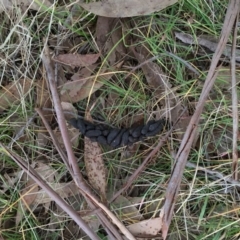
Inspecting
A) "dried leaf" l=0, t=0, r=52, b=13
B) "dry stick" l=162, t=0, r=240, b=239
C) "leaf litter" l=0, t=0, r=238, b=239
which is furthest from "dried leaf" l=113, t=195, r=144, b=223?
"dried leaf" l=0, t=0, r=52, b=13

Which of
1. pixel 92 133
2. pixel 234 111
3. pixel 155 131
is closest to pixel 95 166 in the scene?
pixel 92 133

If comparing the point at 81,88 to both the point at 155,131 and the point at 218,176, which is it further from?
the point at 218,176

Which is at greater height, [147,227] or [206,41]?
[206,41]

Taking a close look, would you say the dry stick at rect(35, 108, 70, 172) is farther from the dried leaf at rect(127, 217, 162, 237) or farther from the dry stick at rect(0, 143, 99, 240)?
the dried leaf at rect(127, 217, 162, 237)

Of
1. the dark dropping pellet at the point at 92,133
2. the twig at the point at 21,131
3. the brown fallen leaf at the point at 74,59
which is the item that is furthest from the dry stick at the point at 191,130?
the twig at the point at 21,131

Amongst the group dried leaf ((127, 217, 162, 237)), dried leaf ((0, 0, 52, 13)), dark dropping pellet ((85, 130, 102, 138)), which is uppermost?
dried leaf ((0, 0, 52, 13))

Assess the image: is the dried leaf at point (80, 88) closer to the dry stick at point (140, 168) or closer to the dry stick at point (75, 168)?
the dry stick at point (75, 168)

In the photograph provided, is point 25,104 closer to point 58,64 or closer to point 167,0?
point 58,64
